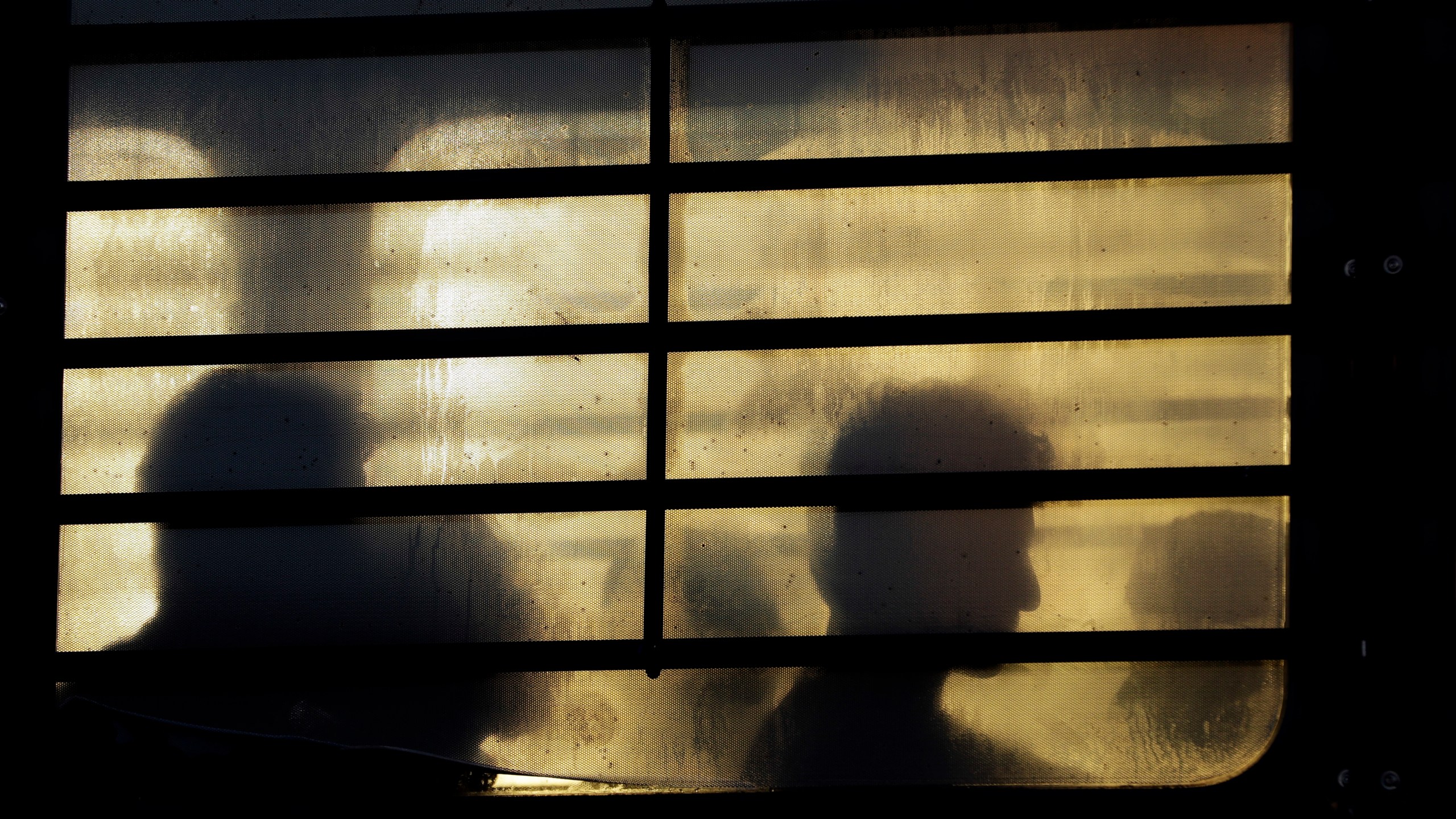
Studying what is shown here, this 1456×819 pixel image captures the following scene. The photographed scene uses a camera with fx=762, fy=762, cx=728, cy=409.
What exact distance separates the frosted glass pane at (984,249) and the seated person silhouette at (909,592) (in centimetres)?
31

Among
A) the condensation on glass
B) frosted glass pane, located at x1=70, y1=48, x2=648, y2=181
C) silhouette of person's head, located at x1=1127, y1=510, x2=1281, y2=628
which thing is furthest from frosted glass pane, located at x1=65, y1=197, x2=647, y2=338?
silhouette of person's head, located at x1=1127, y1=510, x2=1281, y2=628

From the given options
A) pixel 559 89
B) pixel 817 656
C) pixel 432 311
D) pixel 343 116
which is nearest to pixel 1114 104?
pixel 559 89

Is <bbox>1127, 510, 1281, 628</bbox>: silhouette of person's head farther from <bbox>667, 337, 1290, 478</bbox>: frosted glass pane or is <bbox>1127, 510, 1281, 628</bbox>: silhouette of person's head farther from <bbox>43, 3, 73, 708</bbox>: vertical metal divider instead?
<bbox>43, 3, 73, 708</bbox>: vertical metal divider

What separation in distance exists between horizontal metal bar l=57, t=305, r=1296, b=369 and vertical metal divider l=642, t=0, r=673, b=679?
0.07 metres

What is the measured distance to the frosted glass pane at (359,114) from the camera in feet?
6.72

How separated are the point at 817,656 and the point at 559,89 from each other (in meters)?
1.66

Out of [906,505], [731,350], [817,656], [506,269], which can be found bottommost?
[817,656]

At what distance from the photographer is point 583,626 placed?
204cm

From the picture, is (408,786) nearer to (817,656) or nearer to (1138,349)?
(817,656)

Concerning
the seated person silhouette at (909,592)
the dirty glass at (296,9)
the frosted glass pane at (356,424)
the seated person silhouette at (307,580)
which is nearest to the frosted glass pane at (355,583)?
the seated person silhouette at (307,580)

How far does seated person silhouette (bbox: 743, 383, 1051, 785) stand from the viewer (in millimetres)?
2021

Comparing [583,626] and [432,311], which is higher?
[432,311]

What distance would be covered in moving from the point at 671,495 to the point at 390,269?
3.17 ft

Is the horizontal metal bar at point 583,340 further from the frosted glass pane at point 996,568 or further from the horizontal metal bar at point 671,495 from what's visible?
the frosted glass pane at point 996,568
